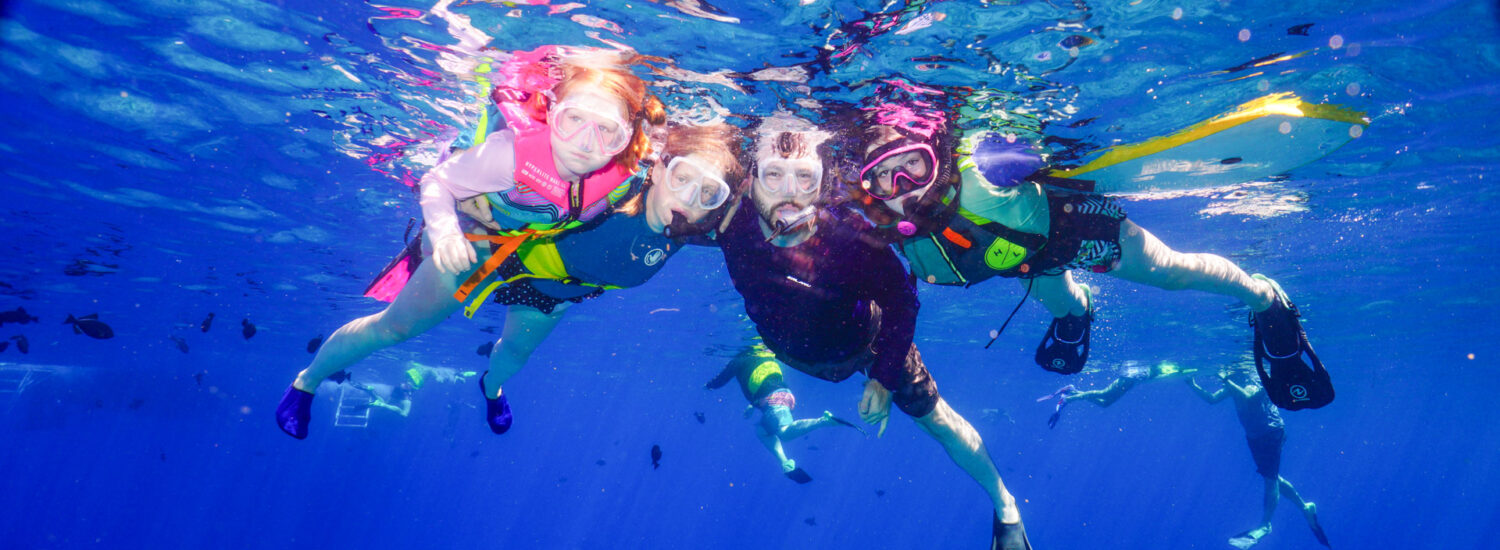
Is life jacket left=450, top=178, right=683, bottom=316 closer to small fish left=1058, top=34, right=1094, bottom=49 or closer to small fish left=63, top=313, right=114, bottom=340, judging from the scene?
small fish left=1058, top=34, right=1094, bottom=49

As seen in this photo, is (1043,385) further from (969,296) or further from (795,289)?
(795,289)

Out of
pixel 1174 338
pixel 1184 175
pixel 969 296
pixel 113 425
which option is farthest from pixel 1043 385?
pixel 113 425

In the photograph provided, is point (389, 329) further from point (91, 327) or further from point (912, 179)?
point (91, 327)

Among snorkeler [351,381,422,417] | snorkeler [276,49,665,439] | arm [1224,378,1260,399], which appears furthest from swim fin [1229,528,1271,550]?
snorkeler [351,381,422,417]

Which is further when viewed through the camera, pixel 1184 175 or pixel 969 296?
pixel 969 296

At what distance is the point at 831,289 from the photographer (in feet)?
18.8

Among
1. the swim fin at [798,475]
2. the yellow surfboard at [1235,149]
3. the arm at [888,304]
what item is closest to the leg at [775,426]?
the swim fin at [798,475]

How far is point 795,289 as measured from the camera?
223 inches

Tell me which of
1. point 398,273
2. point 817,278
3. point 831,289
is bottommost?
point 398,273

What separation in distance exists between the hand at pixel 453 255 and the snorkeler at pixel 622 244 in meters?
1.53

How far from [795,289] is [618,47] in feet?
11.2

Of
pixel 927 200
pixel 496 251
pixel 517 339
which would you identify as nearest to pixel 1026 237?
pixel 927 200

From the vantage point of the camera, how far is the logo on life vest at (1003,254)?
5910 millimetres

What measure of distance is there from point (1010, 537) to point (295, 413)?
751cm
